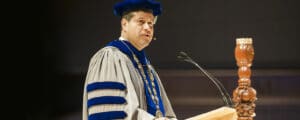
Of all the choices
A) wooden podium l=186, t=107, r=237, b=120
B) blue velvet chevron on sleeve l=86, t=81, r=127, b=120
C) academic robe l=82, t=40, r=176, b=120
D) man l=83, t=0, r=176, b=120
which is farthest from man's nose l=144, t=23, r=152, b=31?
wooden podium l=186, t=107, r=237, b=120

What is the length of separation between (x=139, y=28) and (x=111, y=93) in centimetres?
29

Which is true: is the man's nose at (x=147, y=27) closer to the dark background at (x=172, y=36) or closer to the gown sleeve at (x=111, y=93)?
the gown sleeve at (x=111, y=93)

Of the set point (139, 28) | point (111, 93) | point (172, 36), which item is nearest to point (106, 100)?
point (111, 93)

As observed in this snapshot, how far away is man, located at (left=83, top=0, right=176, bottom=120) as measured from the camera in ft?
6.11

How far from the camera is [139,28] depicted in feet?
6.59

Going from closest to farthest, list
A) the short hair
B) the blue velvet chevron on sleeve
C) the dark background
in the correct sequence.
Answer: the blue velvet chevron on sleeve
the short hair
the dark background

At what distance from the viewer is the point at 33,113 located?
3.55m

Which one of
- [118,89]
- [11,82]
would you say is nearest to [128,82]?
[118,89]

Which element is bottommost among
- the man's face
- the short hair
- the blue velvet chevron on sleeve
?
the blue velvet chevron on sleeve

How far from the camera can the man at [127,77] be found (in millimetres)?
1862

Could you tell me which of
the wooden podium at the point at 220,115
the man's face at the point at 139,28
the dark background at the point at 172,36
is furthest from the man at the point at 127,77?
the dark background at the point at 172,36

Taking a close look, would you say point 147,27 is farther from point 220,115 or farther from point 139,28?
point 220,115


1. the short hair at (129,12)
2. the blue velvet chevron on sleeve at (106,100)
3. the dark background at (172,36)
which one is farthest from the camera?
the dark background at (172,36)

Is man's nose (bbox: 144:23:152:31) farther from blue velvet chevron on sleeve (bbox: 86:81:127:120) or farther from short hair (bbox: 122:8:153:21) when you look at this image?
blue velvet chevron on sleeve (bbox: 86:81:127:120)
